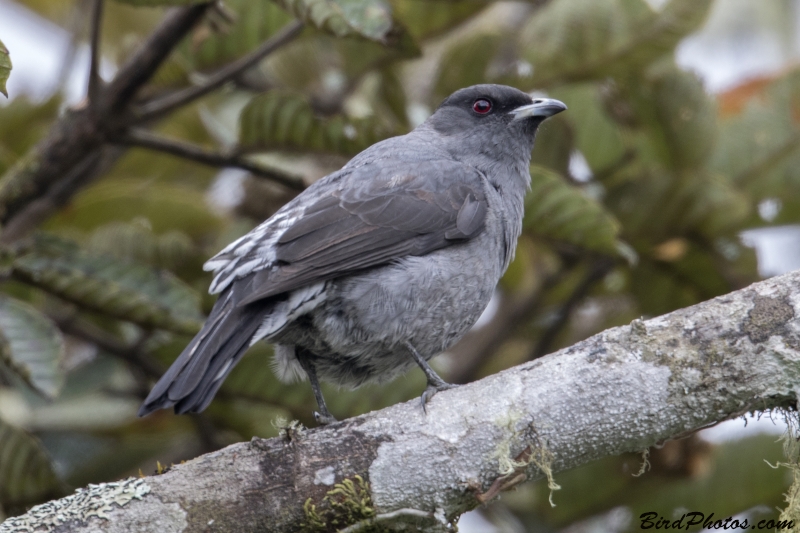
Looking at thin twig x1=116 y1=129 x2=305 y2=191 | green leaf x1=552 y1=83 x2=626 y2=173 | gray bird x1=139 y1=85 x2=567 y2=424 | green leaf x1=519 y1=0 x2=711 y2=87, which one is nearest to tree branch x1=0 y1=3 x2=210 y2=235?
thin twig x1=116 y1=129 x2=305 y2=191

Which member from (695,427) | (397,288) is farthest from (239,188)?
(695,427)

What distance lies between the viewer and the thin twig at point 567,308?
5.04m

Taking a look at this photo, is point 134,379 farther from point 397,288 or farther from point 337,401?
point 397,288

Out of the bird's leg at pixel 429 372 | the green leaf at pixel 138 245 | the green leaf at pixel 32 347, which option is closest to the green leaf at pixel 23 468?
the green leaf at pixel 32 347

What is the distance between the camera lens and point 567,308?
5168 millimetres

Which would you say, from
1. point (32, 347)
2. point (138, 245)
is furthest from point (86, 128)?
point (32, 347)

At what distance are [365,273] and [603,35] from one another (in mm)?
2360

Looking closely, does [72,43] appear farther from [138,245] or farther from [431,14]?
[431,14]

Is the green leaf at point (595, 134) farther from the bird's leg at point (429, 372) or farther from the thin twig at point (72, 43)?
the thin twig at point (72, 43)

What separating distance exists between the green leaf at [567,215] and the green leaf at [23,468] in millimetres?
2655

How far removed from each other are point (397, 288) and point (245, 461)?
1.09 meters

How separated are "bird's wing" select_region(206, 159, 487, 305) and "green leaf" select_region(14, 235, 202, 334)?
41 centimetres

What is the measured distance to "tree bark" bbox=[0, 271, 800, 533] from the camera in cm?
251

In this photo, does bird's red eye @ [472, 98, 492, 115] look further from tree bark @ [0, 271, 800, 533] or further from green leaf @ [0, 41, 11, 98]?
green leaf @ [0, 41, 11, 98]
